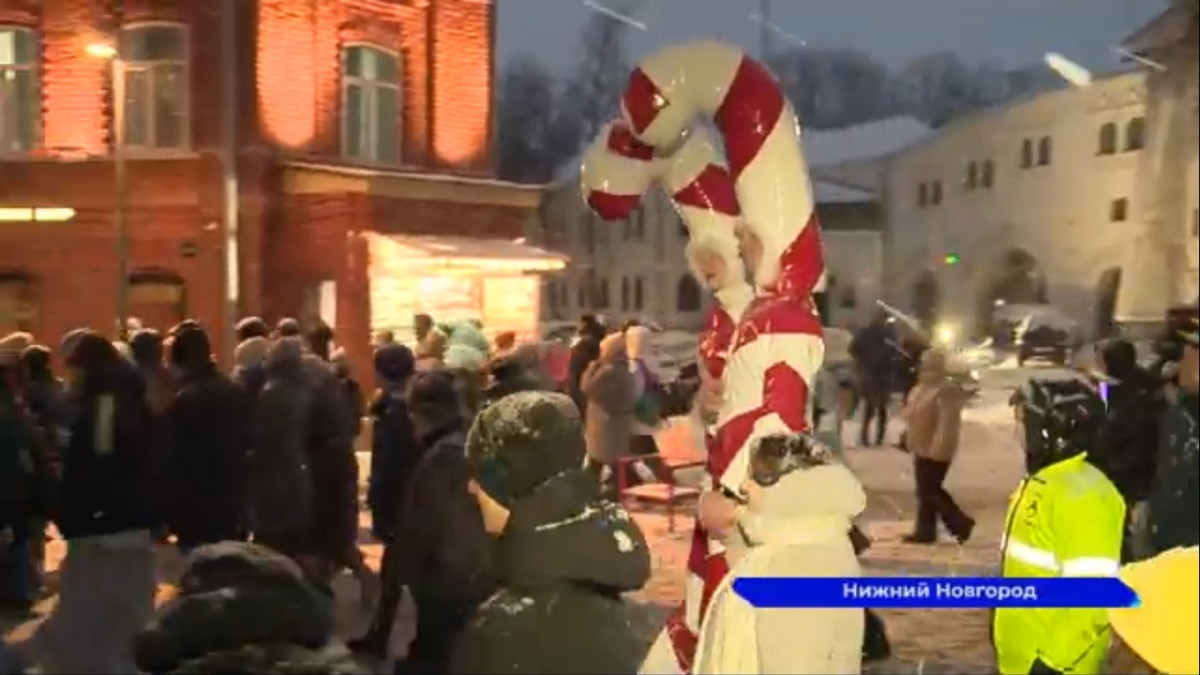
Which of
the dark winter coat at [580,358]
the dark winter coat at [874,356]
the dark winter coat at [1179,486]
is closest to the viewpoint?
the dark winter coat at [1179,486]

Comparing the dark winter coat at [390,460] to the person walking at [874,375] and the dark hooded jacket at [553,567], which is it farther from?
the person walking at [874,375]

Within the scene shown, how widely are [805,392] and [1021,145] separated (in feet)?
7.58

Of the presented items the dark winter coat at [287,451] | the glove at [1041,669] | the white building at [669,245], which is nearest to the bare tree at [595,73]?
the white building at [669,245]

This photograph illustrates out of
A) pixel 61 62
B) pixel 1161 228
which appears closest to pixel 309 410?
pixel 1161 228

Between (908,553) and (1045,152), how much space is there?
316 cm

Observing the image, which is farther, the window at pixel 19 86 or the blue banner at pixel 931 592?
the window at pixel 19 86

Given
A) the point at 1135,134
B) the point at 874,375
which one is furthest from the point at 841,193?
the point at 874,375

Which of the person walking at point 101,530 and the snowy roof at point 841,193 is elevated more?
the snowy roof at point 841,193

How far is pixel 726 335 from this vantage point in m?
4.66

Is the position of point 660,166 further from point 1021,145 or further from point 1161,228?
point 1021,145

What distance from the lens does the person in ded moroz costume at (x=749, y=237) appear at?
425 centimetres

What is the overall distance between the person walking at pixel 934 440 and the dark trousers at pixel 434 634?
13.2 ft

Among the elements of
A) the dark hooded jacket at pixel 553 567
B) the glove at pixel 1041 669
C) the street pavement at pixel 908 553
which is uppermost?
the dark hooded jacket at pixel 553 567

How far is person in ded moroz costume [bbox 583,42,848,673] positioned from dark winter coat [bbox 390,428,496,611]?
0.67m
